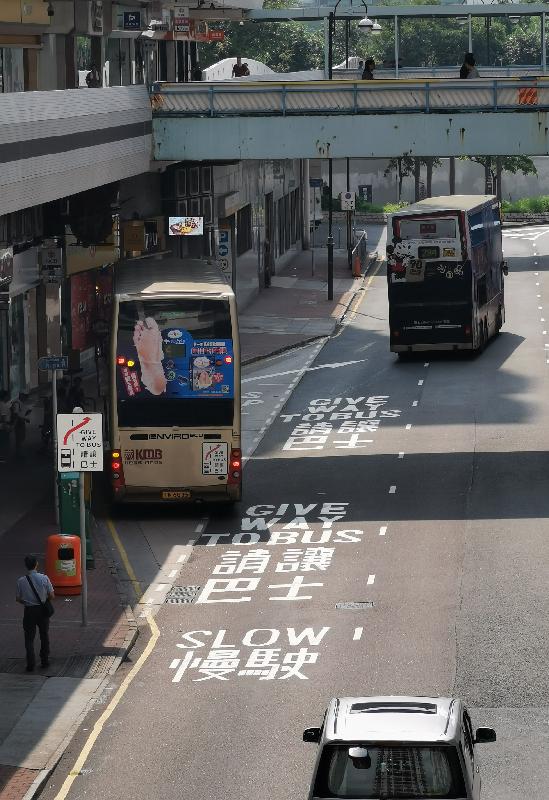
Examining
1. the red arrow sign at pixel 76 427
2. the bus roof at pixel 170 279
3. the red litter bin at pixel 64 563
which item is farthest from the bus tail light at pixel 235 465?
the red arrow sign at pixel 76 427

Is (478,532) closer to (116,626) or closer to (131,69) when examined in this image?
(116,626)

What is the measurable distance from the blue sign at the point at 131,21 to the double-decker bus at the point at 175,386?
21.2m

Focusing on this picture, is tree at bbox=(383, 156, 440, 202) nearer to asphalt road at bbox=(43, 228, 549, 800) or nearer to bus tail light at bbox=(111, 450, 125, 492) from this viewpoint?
asphalt road at bbox=(43, 228, 549, 800)

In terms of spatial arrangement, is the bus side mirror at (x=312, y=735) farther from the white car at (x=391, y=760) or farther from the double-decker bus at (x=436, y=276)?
the double-decker bus at (x=436, y=276)

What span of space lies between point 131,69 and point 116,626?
32.9m

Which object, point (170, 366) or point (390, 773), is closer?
point (390, 773)

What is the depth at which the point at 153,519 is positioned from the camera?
33.9 metres

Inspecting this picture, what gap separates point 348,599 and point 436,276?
1021 inches

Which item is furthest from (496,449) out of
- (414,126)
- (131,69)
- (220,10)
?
(220,10)

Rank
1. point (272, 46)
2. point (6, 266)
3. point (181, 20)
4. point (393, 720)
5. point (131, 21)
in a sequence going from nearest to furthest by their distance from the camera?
point (393, 720), point (6, 266), point (131, 21), point (181, 20), point (272, 46)

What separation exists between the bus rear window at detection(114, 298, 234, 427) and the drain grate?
4811 mm

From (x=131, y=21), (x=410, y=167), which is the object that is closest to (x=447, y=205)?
(x=131, y=21)

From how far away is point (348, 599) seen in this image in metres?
27.4

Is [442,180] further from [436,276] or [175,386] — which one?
[175,386]
